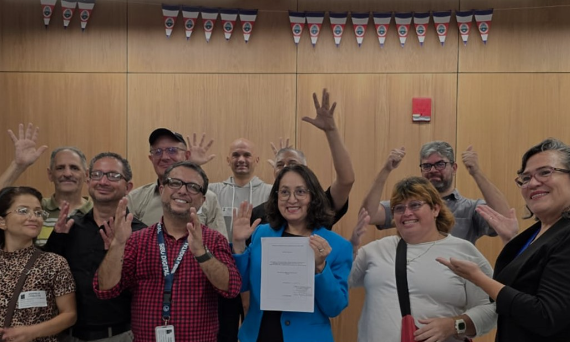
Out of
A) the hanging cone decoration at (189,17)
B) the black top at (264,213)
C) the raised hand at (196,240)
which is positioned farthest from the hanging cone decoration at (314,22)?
the raised hand at (196,240)

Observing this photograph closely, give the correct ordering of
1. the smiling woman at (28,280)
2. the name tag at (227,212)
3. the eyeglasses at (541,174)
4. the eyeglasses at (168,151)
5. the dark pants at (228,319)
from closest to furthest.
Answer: the eyeglasses at (541,174) → the smiling woman at (28,280) → the dark pants at (228,319) → the eyeglasses at (168,151) → the name tag at (227,212)

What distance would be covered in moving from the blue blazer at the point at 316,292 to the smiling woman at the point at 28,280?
87 cm

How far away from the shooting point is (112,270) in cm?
247

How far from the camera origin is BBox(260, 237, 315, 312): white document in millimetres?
2490

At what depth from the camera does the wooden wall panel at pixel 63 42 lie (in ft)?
17.7

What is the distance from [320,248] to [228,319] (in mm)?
998

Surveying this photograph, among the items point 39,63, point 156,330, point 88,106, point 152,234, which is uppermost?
point 39,63

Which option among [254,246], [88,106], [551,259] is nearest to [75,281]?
[254,246]

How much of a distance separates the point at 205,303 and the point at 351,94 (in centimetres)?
333

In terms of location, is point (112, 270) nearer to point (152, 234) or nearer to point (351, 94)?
point (152, 234)

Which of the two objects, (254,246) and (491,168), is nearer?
(254,246)

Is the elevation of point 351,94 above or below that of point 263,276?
above

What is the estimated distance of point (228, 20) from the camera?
212 inches

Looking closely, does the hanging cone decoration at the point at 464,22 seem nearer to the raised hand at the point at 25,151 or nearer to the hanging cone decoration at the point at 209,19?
the hanging cone decoration at the point at 209,19
